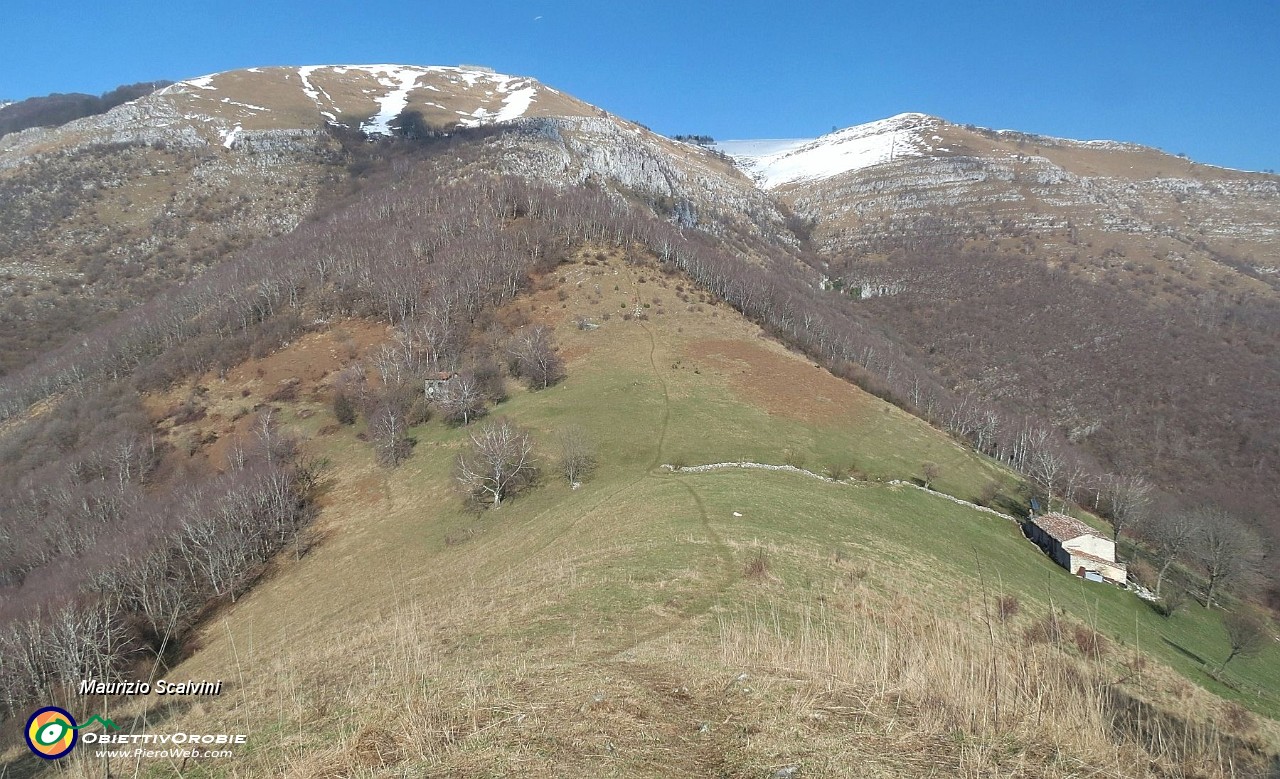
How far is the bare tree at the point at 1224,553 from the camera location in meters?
42.9

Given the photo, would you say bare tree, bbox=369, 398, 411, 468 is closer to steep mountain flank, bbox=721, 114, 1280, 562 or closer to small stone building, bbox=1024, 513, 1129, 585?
small stone building, bbox=1024, 513, 1129, 585

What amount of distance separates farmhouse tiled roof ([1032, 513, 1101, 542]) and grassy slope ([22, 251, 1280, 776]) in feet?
7.32

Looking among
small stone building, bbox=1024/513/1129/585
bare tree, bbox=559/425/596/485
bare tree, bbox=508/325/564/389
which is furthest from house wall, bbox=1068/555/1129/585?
bare tree, bbox=508/325/564/389

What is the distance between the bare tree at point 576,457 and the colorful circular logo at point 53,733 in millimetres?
33000

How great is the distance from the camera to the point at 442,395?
5953 centimetres

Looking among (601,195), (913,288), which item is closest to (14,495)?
(601,195)

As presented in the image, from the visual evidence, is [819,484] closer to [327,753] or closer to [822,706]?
[822,706]

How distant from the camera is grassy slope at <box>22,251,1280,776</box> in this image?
7090 mm

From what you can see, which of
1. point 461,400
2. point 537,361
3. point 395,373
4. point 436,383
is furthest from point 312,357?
point 537,361

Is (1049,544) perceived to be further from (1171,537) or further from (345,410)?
(345,410)

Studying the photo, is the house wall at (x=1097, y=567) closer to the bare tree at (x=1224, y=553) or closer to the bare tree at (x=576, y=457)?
the bare tree at (x=1224, y=553)

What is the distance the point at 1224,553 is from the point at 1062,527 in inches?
568

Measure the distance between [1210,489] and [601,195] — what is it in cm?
13460
